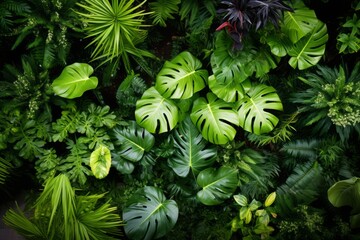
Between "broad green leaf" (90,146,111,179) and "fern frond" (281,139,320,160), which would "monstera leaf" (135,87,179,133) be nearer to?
"broad green leaf" (90,146,111,179)

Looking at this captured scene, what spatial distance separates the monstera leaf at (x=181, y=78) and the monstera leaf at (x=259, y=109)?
43 centimetres

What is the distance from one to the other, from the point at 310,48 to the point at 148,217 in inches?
80.6

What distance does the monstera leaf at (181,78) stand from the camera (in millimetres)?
2574

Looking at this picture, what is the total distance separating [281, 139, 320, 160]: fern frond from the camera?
269cm

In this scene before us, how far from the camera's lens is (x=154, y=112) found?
2613 mm

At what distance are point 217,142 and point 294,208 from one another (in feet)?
2.81

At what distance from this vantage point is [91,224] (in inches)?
87.4

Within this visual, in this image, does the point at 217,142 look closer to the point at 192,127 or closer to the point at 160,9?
the point at 192,127

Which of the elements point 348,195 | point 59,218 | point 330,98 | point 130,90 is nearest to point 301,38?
point 330,98

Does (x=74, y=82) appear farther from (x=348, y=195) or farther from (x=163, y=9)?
(x=348, y=195)

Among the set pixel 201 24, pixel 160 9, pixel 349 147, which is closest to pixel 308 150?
pixel 349 147

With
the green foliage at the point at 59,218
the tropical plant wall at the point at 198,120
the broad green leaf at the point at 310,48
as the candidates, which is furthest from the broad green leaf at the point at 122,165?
the broad green leaf at the point at 310,48

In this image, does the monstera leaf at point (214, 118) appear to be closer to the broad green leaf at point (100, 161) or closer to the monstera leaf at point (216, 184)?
the monstera leaf at point (216, 184)

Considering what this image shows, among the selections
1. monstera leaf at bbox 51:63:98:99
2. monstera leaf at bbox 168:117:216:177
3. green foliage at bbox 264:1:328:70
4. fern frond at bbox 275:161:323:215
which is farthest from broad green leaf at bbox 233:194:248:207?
monstera leaf at bbox 51:63:98:99
